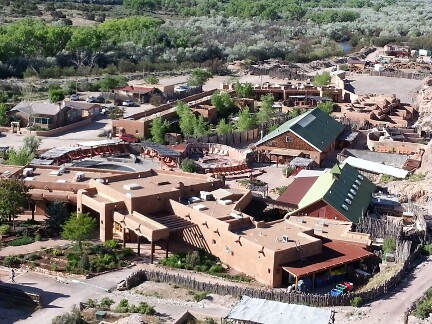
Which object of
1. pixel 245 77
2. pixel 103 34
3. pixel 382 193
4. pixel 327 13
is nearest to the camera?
pixel 382 193

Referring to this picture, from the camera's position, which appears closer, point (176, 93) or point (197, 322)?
point (197, 322)

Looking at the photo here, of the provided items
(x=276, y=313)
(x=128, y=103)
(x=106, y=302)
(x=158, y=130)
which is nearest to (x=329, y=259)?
(x=276, y=313)

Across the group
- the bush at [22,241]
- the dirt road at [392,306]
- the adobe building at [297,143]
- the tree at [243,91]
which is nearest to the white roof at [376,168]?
the adobe building at [297,143]

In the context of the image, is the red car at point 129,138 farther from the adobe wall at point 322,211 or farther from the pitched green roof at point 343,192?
the adobe wall at point 322,211

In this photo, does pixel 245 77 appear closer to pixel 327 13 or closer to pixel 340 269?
pixel 340 269

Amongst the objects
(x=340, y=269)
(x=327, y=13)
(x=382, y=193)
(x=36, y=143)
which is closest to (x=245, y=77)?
(x=36, y=143)
